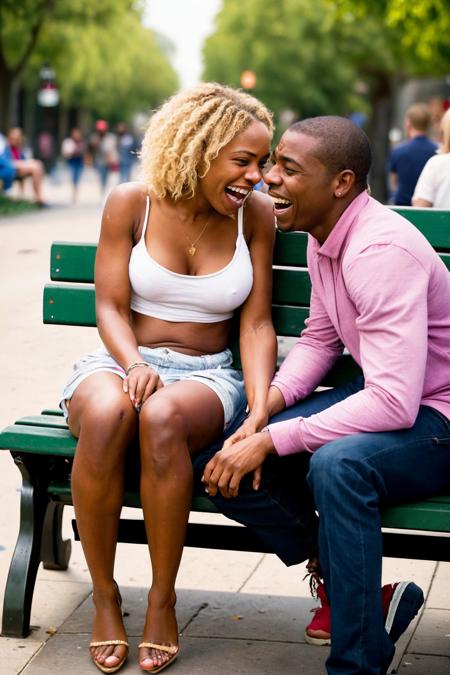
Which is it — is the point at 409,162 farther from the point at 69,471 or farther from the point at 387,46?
the point at 387,46

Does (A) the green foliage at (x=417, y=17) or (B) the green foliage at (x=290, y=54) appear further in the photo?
(B) the green foliage at (x=290, y=54)

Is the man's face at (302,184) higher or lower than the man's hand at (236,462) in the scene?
higher

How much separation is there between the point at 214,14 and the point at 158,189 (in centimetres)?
5945

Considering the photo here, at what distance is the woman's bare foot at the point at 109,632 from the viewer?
11.9 ft

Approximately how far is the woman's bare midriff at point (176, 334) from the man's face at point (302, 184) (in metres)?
0.52

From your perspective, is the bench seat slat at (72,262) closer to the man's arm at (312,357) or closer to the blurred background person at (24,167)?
the man's arm at (312,357)

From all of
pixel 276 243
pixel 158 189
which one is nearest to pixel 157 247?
pixel 158 189

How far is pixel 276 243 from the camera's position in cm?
428

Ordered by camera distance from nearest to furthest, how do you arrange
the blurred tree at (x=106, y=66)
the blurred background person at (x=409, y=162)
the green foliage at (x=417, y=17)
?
1. the blurred background person at (x=409, y=162)
2. the green foliage at (x=417, y=17)
3. the blurred tree at (x=106, y=66)

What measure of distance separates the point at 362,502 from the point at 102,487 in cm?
77

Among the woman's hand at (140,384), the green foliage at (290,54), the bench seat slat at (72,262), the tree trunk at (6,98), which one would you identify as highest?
the bench seat slat at (72,262)

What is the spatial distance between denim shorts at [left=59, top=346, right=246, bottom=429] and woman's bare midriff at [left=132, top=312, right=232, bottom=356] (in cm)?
3

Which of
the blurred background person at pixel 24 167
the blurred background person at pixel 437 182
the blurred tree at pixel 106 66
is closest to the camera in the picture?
the blurred background person at pixel 437 182

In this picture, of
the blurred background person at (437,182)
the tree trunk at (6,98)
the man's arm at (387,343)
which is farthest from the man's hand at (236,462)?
the tree trunk at (6,98)
